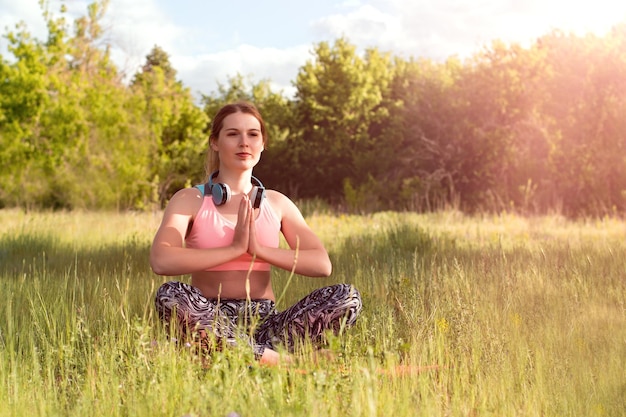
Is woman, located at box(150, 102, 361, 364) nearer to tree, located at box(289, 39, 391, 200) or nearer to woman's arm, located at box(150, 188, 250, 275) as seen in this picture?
woman's arm, located at box(150, 188, 250, 275)

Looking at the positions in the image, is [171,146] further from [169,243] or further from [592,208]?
[169,243]

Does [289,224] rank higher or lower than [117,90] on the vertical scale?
lower

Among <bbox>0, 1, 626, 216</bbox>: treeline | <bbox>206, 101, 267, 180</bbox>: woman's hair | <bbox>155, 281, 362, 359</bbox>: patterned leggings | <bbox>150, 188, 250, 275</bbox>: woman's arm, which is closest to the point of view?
<bbox>150, 188, 250, 275</bbox>: woman's arm

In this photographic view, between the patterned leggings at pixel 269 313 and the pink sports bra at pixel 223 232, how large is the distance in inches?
8.4

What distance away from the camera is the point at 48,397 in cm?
352

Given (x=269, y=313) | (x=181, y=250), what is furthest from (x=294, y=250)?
(x=181, y=250)

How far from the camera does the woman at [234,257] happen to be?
418 cm

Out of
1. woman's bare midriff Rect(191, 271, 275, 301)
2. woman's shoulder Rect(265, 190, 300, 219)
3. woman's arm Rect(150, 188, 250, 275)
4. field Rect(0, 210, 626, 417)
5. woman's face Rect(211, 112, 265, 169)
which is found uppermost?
woman's face Rect(211, 112, 265, 169)

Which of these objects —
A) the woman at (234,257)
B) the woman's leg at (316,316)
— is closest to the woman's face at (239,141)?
the woman at (234,257)

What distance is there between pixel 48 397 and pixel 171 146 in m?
21.2

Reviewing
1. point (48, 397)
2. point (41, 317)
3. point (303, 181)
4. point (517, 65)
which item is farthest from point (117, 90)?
point (48, 397)

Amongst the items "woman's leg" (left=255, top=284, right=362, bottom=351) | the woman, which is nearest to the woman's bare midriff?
the woman

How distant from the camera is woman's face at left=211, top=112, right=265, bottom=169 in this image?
173 inches

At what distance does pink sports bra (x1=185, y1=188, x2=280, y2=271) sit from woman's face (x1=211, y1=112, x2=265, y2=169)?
0.81 ft
